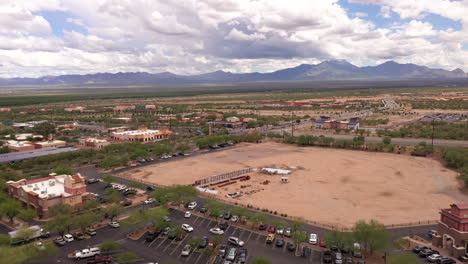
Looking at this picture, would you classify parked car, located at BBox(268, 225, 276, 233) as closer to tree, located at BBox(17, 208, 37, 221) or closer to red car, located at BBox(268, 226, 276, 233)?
red car, located at BBox(268, 226, 276, 233)

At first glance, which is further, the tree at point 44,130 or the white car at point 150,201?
the tree at point 44,130

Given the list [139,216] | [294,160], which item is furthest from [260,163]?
[139,216]

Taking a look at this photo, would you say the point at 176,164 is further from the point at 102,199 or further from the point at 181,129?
the point at 181,129

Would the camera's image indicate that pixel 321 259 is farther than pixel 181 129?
No

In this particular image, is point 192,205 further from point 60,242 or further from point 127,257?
point 60,242

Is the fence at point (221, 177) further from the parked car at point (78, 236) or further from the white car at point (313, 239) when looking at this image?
the white car at point (313, 239)

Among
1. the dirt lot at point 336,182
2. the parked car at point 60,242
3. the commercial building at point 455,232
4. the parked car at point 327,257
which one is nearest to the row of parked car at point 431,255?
the commercial building at point 455,232
